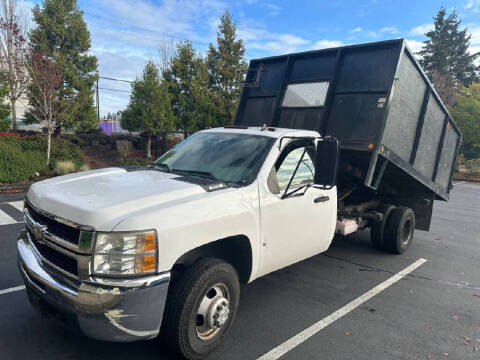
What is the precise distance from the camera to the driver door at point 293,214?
11.3ft

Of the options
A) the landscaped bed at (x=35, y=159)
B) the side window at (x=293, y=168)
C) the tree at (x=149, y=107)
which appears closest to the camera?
the side window at (x=293, y=168)

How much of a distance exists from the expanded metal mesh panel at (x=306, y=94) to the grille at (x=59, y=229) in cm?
426

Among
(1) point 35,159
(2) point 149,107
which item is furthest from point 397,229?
(2) point 149,107

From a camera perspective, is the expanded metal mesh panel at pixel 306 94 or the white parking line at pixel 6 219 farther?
the white parking line at pixel 6 219

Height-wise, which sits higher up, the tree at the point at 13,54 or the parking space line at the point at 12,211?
the tree at the point at 13,54

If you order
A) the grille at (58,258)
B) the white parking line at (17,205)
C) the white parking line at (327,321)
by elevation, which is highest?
the grille at (58,258)

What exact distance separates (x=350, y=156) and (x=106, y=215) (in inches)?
155

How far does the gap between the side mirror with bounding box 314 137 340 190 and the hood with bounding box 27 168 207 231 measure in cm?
121

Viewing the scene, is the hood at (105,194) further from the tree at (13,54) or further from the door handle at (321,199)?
the tree at (13,54)

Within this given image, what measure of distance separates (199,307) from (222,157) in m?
1.57

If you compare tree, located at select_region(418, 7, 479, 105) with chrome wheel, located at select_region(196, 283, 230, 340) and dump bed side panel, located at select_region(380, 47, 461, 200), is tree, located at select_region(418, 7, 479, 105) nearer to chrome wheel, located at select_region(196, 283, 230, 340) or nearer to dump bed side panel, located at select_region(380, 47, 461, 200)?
dump bed side panel, located at select_region(380, 47, 461, 200)

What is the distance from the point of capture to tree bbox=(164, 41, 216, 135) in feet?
59.3

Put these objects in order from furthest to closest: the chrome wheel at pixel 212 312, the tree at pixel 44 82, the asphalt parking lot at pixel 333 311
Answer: the tree at pixel 44 82 → the asphalt parking lot at pixel 333 311 → the chrome wheel at pixel 212 312

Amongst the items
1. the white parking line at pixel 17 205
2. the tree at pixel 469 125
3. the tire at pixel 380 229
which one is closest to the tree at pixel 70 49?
the white parking line at pixel 17 205
